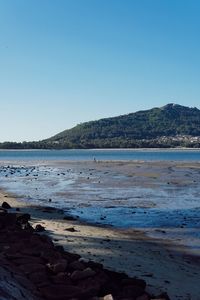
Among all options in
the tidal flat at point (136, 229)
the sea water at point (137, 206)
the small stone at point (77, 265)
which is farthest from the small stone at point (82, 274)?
the sea water at point (137, 206)

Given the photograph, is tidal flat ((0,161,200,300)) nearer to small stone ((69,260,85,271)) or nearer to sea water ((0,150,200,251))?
sea water ((0,150,200,251))

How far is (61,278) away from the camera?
9.24 m

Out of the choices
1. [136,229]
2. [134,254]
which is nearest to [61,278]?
[134,254]

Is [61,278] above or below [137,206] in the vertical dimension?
above

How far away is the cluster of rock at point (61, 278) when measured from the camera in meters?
8.58

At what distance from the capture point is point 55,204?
2969 centimetres

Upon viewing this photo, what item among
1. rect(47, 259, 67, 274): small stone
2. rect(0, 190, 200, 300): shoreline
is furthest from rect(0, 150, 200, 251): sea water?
rect(47, 259, 67, 274): small stone

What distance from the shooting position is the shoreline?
36.6ft

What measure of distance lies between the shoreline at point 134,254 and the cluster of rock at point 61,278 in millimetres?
947

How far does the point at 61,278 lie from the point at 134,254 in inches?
220

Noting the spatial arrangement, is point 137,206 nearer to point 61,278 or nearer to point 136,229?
point 136,229

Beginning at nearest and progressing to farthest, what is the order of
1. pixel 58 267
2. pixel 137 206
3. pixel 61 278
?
pixel 61 278, pixel 58 267, pixel 137 206

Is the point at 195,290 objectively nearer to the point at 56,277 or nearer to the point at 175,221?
the point at 56,277

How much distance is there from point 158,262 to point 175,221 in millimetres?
8458
